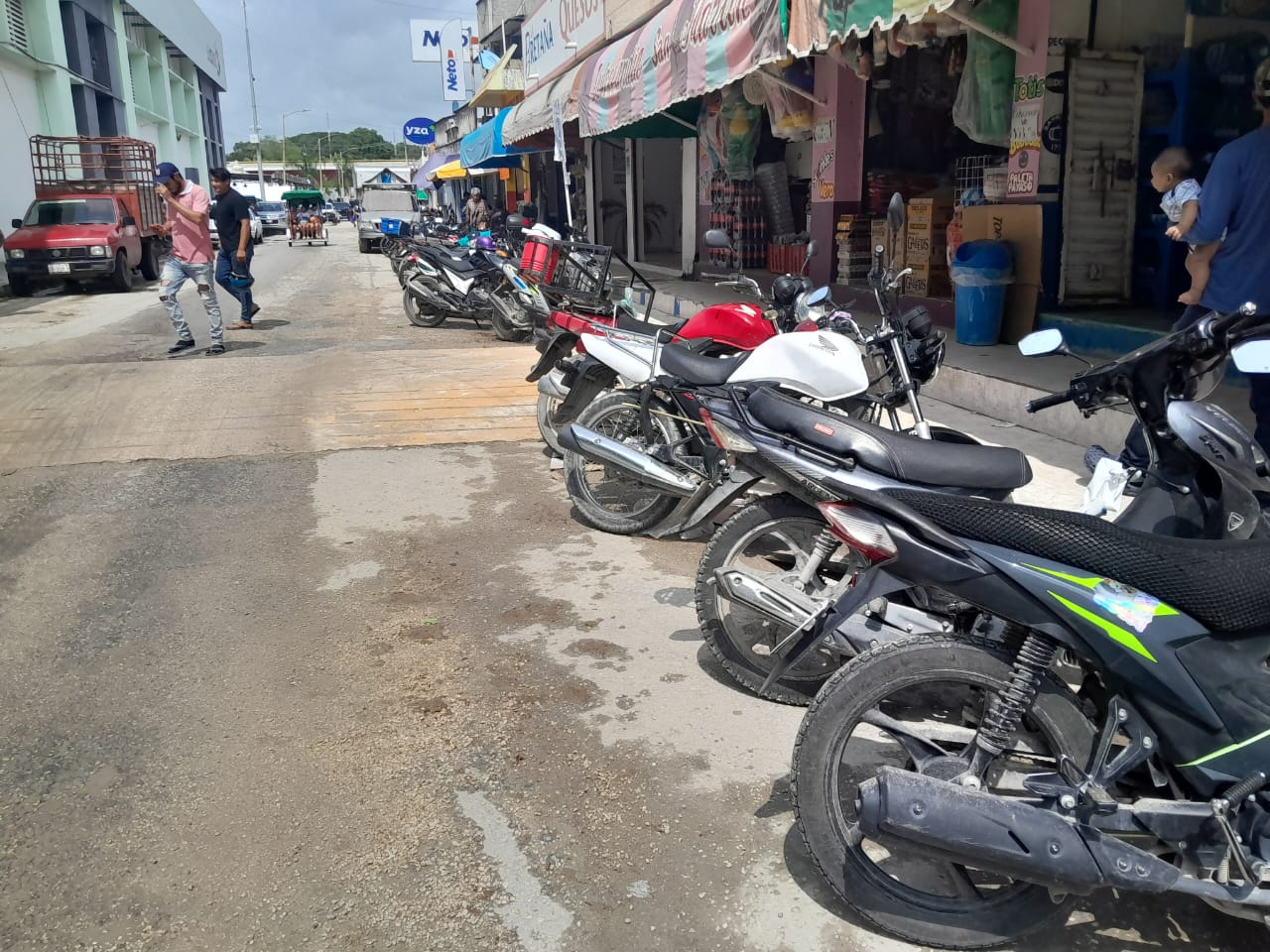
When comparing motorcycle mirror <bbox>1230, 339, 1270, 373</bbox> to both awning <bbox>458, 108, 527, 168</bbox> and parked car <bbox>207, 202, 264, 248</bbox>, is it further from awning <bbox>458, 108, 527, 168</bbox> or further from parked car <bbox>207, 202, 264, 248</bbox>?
awning <bbox>458, 108, 527, 168</bbox>

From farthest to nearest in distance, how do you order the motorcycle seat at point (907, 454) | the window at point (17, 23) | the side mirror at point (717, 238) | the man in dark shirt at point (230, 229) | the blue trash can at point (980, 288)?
the window at point (17, 23) < the man in dark shirt at point (230, 229) < the blue trash can at point (980, 288) < the side mirror at point (717, 238) < the motorcycle seat at point (907, 454)

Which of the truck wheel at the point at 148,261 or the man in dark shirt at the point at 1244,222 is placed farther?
the truck wheel at the point at 148,261

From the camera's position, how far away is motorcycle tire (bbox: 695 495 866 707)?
3.57 metres

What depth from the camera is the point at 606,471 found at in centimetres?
539

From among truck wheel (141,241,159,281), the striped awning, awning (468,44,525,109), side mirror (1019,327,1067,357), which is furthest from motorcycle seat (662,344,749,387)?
awning (468,44,525,109)

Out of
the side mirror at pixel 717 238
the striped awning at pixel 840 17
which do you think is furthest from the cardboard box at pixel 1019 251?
the side mirror at pixel 717 238

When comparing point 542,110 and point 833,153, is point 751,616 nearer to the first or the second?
point 833,153

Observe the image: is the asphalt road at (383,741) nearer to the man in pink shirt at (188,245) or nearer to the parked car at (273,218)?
the man in pink shirt at (188,245)

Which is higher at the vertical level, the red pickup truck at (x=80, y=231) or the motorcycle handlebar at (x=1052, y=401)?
the red pickup truck at (x=80, y=231)

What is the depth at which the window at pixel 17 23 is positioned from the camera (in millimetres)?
25036

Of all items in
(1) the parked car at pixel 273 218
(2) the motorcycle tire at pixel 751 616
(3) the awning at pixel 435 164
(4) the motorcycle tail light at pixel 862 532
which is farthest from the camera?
(1) the parked car at pixel 273 218

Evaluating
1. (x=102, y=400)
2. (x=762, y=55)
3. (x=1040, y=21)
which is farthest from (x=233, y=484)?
(x=1040, y=21)

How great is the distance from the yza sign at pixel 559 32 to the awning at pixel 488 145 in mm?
2010

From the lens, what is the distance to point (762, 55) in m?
7.95
